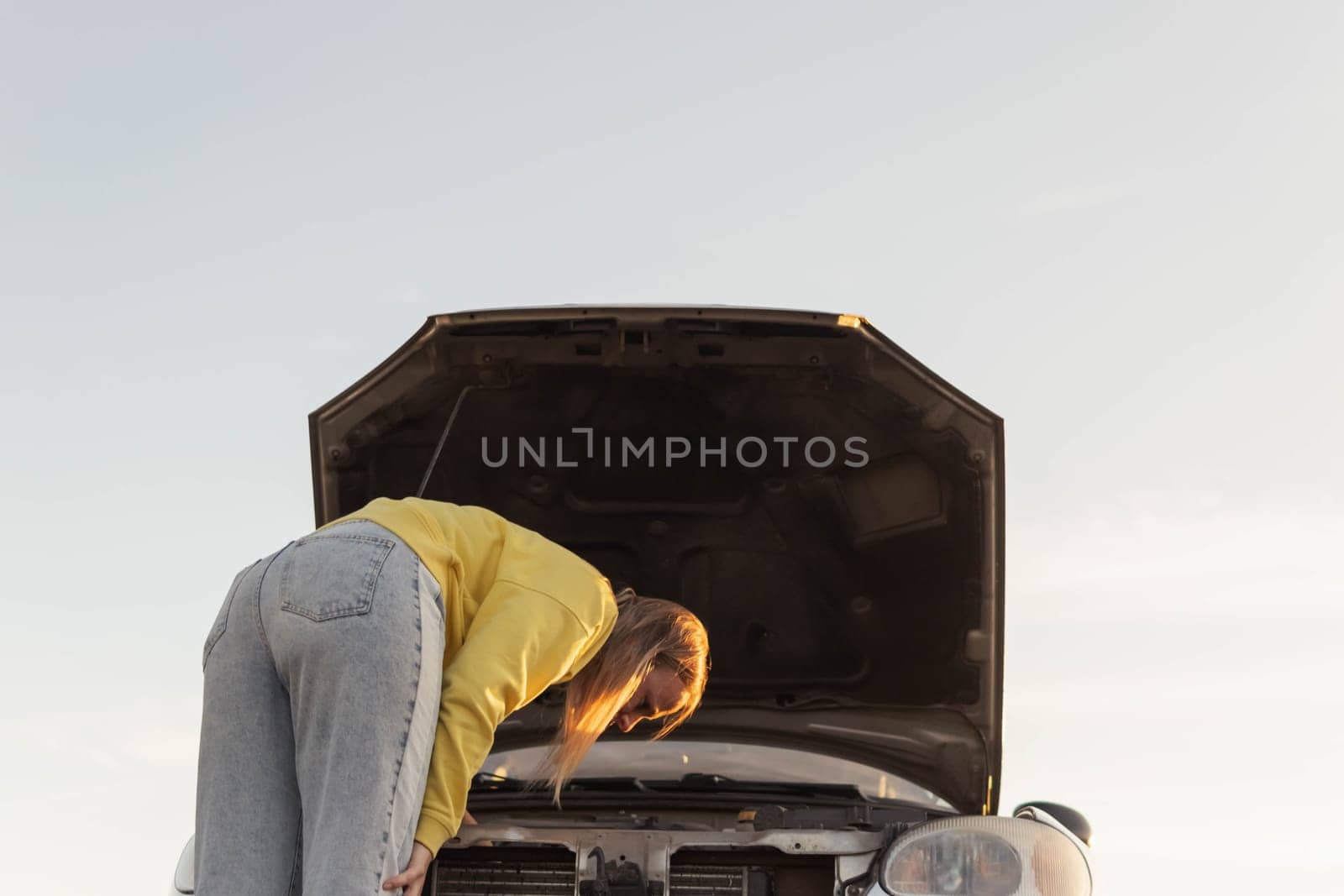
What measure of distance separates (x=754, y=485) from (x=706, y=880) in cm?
132

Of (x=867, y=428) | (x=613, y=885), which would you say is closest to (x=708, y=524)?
(x=867, y=428)

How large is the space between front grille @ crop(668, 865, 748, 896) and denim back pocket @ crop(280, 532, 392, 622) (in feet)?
4.41

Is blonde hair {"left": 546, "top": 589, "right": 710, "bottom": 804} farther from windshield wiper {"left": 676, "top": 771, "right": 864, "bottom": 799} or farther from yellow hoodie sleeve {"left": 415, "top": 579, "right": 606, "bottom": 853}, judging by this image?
windshield wiper {"left": 676, "top": 771, "right": 864, "bottom": 799}

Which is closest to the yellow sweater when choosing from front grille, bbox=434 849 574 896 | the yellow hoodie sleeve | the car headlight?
the yellow hoodie sleeve

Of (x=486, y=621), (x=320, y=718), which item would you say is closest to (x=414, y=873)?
(x=320, y=718)

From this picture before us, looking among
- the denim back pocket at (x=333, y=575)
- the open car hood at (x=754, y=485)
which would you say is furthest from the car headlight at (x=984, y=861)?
the denim back pocket at (x=333, y=575)

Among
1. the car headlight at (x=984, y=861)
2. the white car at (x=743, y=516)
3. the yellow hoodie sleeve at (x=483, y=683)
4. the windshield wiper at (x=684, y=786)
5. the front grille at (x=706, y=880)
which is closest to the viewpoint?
the yellow hoodie sleeve at (x=483, y=683)

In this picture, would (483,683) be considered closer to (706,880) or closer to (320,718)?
(320,718)

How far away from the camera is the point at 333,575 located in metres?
2.43

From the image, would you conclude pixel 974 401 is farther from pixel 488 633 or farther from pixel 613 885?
pixel 488 633

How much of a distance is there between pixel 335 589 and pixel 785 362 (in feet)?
6.30

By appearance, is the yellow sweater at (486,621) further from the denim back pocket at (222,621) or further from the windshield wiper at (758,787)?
the windshield wiper at (758,787)

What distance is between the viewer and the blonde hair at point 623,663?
9.62ft

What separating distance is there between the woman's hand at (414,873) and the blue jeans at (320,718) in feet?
0.05
